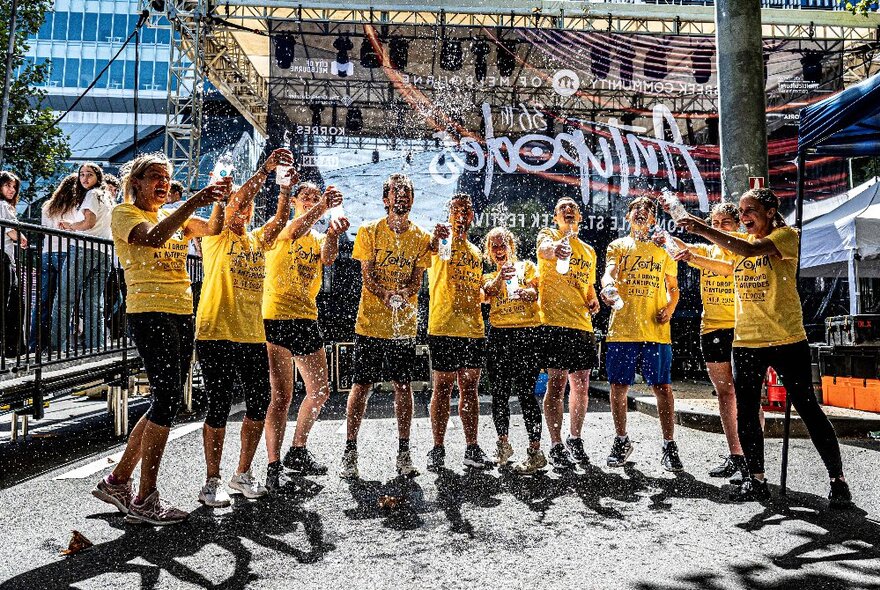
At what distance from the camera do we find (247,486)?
14.2 feet

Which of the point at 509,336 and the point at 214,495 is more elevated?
the point at 509,336

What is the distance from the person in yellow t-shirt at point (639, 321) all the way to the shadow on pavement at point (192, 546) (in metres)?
2.70

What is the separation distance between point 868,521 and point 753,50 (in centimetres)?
465

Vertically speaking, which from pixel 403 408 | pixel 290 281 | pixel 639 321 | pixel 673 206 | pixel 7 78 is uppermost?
pixel 7 78

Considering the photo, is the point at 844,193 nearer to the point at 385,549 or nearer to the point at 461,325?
the point at 461,325

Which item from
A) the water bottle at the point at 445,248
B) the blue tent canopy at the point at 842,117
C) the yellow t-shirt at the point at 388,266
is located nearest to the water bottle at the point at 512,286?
the water bottle at the point at 445,248

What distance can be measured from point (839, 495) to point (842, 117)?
2.88 metres

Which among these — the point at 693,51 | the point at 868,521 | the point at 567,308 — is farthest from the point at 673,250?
the point at 693,51

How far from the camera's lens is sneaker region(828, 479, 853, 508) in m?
4.07

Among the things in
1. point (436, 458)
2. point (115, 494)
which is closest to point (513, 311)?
point (436, 458)

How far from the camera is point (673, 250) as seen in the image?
503 cm

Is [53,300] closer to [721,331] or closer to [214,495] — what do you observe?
[214,495]

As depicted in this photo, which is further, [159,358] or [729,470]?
[729,470]

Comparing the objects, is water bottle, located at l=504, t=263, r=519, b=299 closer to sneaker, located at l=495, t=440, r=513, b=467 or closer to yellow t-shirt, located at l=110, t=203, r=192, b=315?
sneaker, located at l=495, t=440, r=513, b=467
